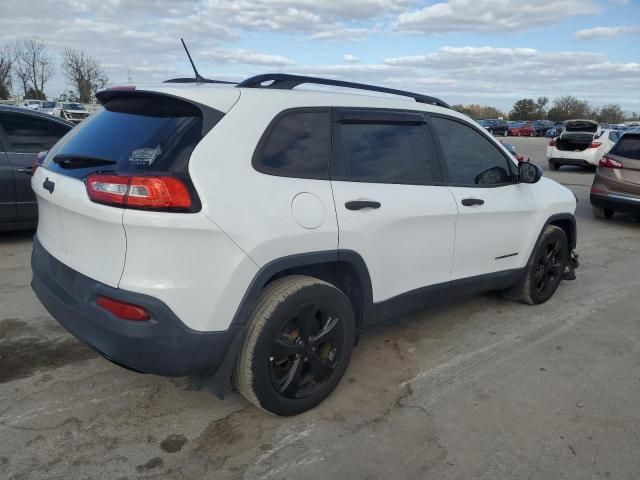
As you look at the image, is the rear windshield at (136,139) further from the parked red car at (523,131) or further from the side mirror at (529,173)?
the parked red car at (523,131)

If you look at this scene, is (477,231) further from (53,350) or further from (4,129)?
(4,129)

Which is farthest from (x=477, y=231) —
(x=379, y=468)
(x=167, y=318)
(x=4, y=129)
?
(x=4, y=129)

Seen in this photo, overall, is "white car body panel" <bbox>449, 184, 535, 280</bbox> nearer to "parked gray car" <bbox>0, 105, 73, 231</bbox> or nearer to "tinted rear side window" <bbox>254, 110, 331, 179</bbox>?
"tinted rear side window" <bbox>254, 110, 331, 179</bbox>

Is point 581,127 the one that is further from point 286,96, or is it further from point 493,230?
point 286,96

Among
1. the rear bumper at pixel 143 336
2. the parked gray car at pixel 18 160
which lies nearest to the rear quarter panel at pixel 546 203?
the rear bumper at pixel 143 336

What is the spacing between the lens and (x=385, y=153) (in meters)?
3.46

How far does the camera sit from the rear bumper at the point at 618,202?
8.62 metres

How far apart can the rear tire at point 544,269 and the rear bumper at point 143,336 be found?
2.95 meters

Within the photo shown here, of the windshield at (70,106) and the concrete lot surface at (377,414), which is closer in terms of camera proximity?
the concrete lot surface at (377,414)

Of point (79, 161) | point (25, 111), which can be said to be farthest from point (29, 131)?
point (79, 161)

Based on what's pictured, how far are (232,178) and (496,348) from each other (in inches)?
97.3

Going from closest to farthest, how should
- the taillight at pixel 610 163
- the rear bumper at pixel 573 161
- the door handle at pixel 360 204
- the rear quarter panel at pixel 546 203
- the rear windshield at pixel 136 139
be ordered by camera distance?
the rear windshield at pixel 136 139
the door handle at pixel 360 204
the rear quarter panel at pixel 546 203
the taillight at pixel 610 163
the rear bumper at pixel 573 161

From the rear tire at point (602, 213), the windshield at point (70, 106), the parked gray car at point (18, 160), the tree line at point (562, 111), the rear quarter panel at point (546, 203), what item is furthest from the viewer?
the tree line at point (562, 111)

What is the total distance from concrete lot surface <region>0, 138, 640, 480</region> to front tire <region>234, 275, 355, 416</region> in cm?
17
